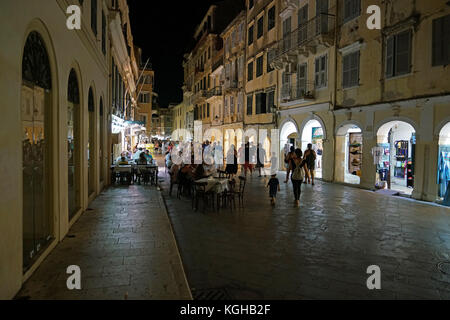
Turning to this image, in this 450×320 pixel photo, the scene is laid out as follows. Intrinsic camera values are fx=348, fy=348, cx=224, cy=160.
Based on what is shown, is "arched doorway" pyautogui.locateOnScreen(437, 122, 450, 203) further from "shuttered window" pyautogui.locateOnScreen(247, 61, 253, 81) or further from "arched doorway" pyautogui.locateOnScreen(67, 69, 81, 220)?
"shuttered window" pyautogui.locateOnScreen(247, 61, 253, 81)

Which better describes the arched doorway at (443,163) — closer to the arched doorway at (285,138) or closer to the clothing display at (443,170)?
the clothing display at (443,170)

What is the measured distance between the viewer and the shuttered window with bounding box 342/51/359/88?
15979 millimetres

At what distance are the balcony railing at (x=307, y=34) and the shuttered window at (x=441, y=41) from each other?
20.0 feet

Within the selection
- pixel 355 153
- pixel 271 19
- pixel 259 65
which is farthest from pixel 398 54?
pixel 259 65

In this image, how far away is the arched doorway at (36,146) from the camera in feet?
16.5

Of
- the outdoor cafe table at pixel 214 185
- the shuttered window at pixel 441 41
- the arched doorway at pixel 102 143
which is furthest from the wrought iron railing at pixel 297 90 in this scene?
the arched doorway at pixel 102 143

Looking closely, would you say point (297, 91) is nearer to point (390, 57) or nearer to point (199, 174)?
point (390, 57)

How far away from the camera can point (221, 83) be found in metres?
35.7

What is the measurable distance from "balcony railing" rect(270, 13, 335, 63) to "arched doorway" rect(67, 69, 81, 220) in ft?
42.9

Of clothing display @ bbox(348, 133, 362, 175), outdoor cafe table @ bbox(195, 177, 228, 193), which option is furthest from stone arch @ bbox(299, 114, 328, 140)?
outdoor cafe table @ bbox(195, 177, 228, 193)

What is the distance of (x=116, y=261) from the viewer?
5.64 metres

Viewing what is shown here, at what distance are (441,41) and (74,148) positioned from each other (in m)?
12.1

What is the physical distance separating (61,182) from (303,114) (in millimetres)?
16116

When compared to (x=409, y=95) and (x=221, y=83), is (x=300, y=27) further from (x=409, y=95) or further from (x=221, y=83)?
(x=221, y=83)
